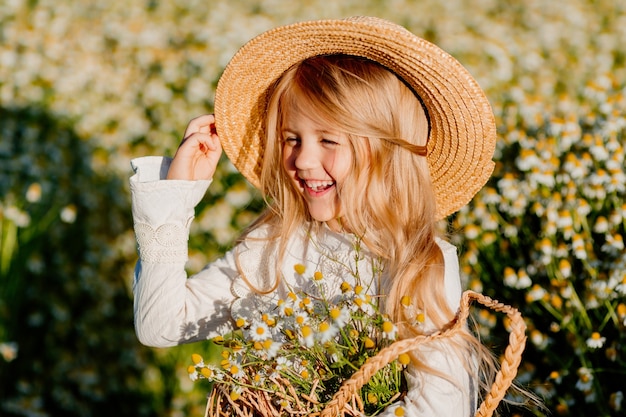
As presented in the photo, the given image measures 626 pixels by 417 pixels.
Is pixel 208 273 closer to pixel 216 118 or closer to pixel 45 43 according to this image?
pixel 216 118

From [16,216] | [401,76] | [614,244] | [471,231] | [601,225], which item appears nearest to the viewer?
[401,76]

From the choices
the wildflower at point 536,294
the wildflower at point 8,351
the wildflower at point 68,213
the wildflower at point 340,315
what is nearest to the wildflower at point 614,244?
the wildflower at point 536,294

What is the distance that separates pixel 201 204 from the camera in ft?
9.46

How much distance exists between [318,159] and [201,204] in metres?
1.41

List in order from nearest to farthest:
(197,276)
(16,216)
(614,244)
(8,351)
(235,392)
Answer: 1. (235,392)
2. (197,276)
3. (614,244)
4. (8,351)
5. (16,216)

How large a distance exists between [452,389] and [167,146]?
2.00m

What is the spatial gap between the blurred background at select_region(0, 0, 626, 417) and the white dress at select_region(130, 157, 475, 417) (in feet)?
2.01

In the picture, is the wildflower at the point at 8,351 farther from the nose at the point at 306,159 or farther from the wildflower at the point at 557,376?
the wildflower at the point at 557,376

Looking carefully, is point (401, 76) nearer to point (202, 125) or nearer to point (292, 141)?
point (292, 141)

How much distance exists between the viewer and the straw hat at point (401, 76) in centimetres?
142

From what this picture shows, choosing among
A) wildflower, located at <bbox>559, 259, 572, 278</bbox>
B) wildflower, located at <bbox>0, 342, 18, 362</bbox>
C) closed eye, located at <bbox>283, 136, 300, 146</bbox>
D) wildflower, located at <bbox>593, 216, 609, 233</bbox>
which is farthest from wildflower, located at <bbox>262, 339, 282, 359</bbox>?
wildflower, located at <bbox>0, 342, 18, 362</bbox>

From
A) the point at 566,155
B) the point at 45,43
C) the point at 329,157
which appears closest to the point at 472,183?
the point at 329,157

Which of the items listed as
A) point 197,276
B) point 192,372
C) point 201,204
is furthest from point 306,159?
point 201,204

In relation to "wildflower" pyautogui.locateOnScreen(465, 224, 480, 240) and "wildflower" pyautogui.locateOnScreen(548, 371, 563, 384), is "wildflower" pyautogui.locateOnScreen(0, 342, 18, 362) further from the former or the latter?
"wildflower" pyautogui.locateOnScreen(548, 371, 563, 384)
